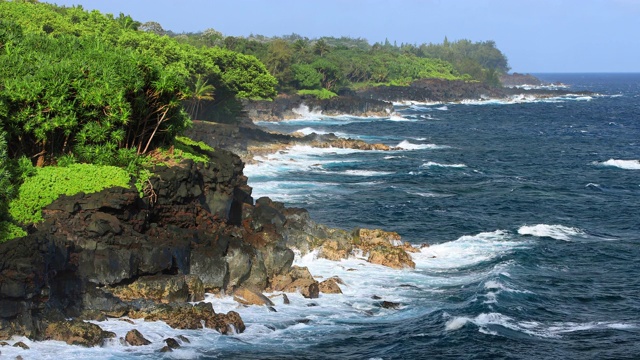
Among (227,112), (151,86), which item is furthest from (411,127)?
(151,86)

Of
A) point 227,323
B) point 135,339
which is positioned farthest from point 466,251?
point 135,339

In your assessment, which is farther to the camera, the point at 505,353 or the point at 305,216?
the point at 305,216

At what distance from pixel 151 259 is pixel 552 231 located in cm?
3078

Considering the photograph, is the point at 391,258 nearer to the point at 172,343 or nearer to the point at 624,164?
the point at 172,343

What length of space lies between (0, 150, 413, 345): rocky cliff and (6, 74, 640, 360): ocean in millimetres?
973

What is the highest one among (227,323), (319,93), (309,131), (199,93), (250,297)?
(319,93)

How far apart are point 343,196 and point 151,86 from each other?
28.7 m

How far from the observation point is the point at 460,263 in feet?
159

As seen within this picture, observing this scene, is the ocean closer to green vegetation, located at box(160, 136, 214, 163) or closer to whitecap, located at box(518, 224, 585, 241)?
whitecap, located at box(518, 224, 585, 241)

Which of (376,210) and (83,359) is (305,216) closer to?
(376,210)

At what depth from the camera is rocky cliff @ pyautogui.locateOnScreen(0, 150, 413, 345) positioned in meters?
32.1

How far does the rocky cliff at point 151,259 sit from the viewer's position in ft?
105

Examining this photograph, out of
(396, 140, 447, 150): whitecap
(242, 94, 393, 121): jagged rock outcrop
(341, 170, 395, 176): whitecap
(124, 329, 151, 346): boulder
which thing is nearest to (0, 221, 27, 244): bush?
(124, 329, 151, 346): boulder

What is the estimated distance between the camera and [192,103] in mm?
97438
